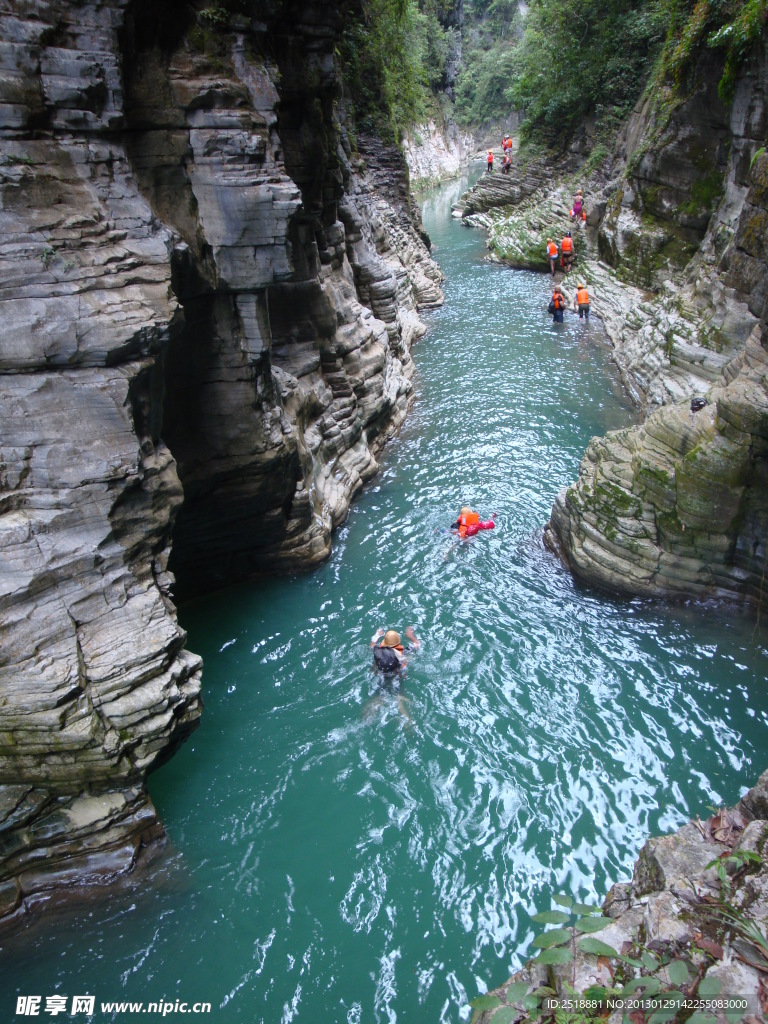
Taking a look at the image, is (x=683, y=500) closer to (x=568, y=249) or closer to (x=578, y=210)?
(x=568, y=249)

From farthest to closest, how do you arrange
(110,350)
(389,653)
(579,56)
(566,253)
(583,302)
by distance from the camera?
(579,56) < (566,253) < (583,302) < (389,653) < (110,350)

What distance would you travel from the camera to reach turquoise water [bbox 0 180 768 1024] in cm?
652

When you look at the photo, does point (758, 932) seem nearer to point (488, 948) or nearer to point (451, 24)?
point (488, 948)

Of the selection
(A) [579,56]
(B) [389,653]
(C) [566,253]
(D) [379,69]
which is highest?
(A) [579,56]

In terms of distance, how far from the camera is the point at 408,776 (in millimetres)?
8297

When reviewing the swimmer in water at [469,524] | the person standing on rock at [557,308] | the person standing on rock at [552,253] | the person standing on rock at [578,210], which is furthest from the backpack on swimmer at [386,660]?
the person standing on rock at [578,210]

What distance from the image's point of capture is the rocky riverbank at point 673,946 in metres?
3.89

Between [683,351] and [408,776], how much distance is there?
12.9m

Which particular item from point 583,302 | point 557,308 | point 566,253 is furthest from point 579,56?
point 557,308

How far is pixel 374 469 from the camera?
15.6 metres

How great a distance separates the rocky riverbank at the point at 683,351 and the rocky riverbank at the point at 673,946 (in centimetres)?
554

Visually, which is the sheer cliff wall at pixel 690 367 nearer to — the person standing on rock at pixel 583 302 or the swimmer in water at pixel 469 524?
the person standing on rock at pixel 583 302

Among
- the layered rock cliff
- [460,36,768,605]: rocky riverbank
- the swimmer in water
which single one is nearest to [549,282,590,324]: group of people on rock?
[460,36,768,605]: rocky riverbank

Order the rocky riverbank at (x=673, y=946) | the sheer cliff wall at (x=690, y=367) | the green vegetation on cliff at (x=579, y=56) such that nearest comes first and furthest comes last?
the rocky riverbank at (x=673, y=946)
the sheer cliff wall at (x=690, y=367)
the green vegetation on cliff at (x=579, y=56)
